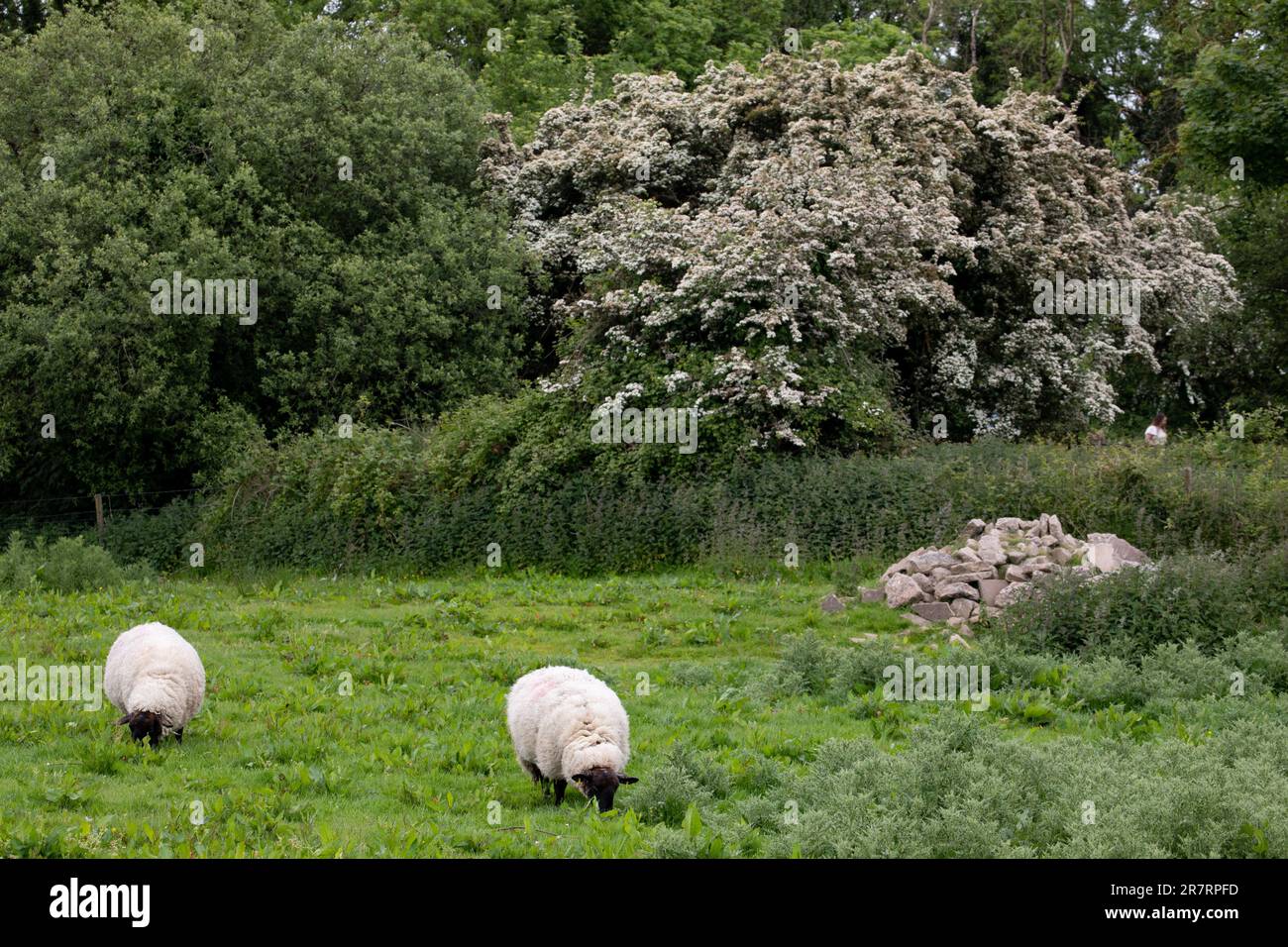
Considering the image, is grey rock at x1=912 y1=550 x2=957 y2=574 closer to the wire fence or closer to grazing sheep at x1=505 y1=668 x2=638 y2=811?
grazing sheep at x1=505 y1=668 x2=638 y2=811

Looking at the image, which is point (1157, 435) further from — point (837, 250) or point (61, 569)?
point (61, 569)

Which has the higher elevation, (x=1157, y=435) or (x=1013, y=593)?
(x=1157, y=435)

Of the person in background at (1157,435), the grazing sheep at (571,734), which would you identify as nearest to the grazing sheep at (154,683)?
the grazing sheep at (571,734)

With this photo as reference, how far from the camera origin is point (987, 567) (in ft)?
61.7

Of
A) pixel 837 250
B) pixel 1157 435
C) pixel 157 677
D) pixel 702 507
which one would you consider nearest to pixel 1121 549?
pixel 702 507

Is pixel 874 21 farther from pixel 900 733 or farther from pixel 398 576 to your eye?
pixel 900 733

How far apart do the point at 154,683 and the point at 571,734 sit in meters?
3.88

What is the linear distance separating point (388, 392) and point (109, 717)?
69.4ft

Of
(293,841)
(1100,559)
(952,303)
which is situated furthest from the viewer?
(952,303)

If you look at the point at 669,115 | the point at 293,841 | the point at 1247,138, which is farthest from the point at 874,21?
the point at 293,841

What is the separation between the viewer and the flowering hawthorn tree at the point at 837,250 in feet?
86.6

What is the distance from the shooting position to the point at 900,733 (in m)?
12.5

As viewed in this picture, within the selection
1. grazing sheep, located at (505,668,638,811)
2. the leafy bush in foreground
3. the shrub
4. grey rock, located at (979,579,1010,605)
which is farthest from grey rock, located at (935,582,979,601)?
the shrub

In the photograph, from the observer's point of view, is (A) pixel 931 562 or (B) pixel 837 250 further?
(B) pixel 837 250
